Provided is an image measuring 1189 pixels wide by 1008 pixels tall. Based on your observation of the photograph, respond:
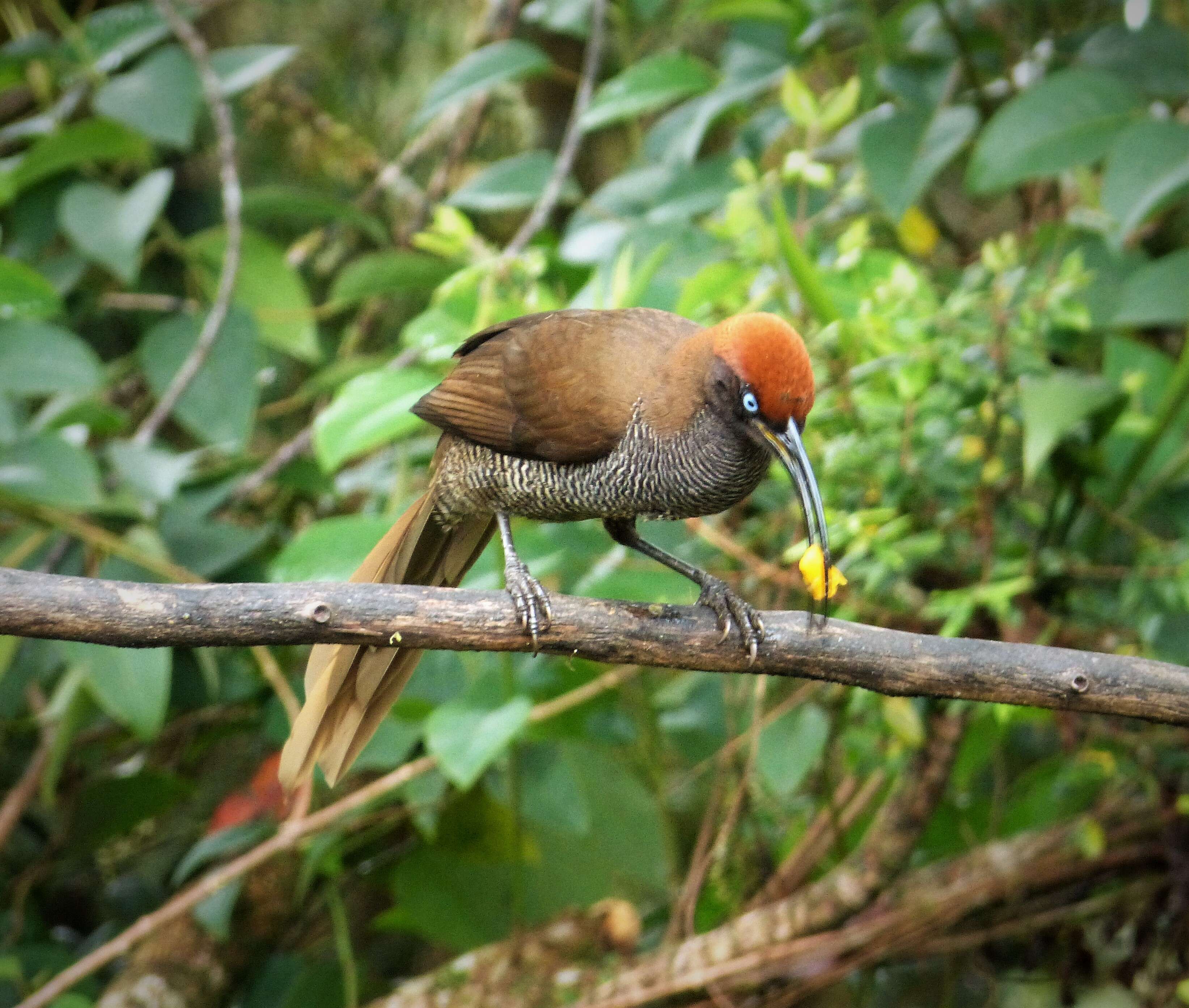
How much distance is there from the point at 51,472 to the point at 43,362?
34cm

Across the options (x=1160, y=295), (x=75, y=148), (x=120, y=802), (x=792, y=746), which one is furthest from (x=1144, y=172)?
(x=120, y=802)

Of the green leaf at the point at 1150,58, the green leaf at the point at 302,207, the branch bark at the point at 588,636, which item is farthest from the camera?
the green leaf at the point at 302,207

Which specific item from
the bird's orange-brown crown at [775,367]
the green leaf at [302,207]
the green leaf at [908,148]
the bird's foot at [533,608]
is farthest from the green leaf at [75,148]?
the bird's orange-brown crown at [775,367]

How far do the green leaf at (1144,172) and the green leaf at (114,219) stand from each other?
2.67 meters

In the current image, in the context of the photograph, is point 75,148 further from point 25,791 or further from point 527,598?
point 527,598

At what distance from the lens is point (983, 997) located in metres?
3.83

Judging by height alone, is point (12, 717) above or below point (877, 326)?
below

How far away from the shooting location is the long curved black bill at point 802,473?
2.14 meters

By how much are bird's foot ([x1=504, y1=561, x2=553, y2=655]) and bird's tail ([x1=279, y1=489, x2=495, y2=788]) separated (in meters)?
0.31

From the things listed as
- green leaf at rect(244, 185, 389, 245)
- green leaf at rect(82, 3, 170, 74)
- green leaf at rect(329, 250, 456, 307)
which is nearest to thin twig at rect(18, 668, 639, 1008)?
green leaf at rect(329, 250, 456, 307)

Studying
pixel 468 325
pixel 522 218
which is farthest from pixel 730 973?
pixel 522 218

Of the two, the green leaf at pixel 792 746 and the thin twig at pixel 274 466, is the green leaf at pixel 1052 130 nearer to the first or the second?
the green leaf at pixel 792 746

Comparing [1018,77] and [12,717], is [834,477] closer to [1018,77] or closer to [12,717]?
[1018,77]

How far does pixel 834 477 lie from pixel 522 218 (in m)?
2.66
